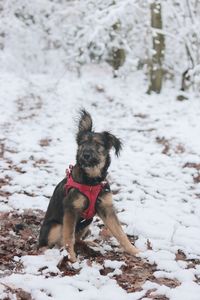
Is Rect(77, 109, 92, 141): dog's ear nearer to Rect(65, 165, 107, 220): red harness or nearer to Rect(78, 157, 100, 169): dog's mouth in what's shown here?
Rect(78, 157, 100, 169): dog's mouth

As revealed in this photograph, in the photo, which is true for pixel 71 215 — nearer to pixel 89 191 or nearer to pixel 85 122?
pixel 89 191

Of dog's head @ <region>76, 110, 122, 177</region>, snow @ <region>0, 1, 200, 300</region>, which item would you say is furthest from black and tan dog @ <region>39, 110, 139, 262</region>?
snow @ <region>0, 1, 200, 300</region>

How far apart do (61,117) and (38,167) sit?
25.7ft

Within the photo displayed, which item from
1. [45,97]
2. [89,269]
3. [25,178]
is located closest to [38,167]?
[25,178]

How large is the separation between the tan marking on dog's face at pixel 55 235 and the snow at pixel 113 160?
1.08ft

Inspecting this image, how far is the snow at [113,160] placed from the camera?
15.8 ft

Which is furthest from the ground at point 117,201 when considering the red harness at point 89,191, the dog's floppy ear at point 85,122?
the dog's floppy ear at point 85,122

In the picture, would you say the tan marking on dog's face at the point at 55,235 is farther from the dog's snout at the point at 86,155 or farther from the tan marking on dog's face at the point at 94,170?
the dog's snout at the point at 86,155

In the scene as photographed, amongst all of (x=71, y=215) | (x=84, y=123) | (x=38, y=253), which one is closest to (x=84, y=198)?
(x=71, y=215)

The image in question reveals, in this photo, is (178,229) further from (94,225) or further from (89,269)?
(89,269)

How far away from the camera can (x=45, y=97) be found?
21562 millimetres

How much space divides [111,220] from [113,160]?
5.63 metres

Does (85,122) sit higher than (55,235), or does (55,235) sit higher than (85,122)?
(85,122)

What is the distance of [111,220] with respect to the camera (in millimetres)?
5883
